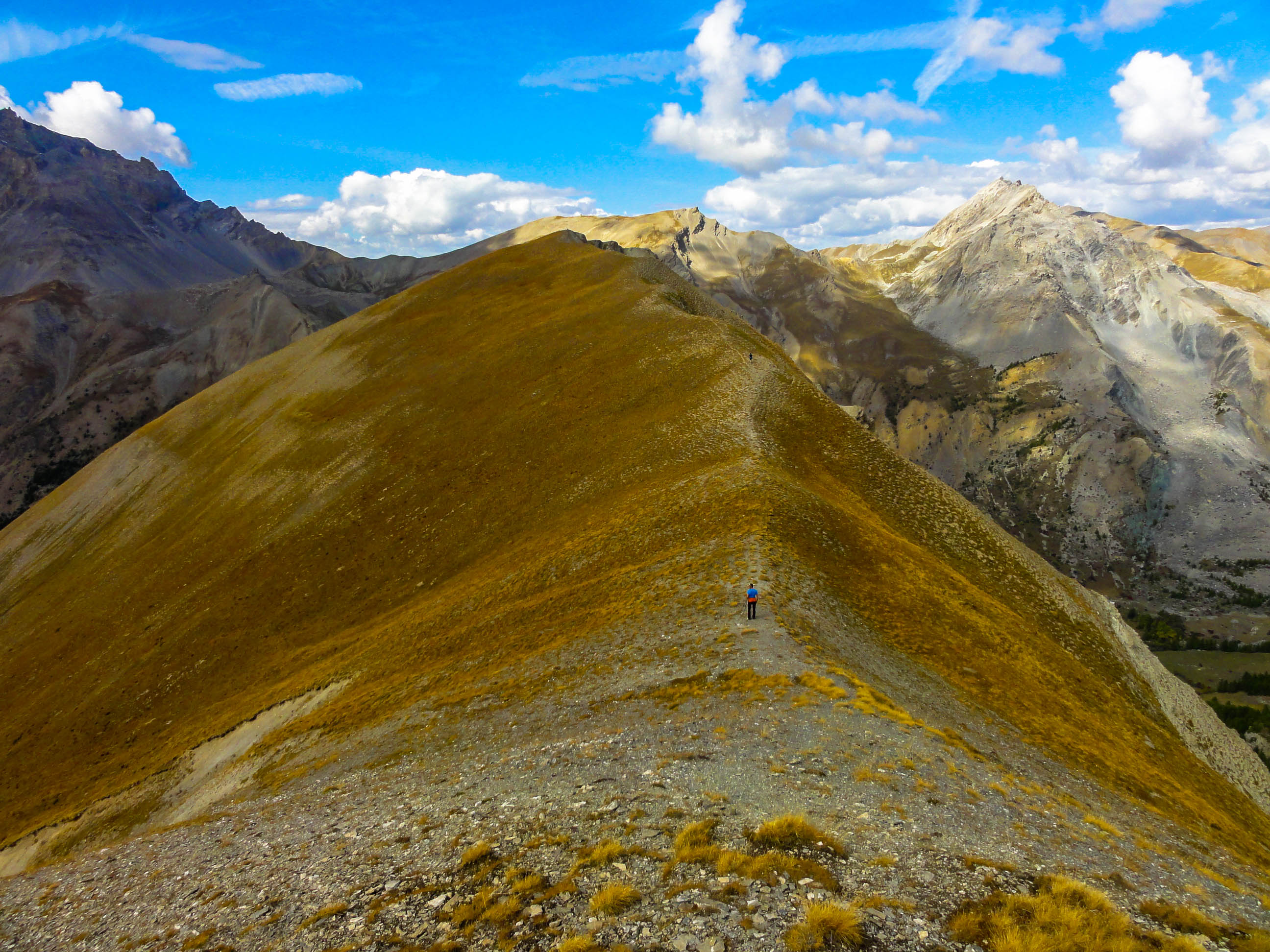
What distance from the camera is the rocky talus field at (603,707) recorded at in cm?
1144

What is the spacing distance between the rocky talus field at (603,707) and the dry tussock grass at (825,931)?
50mm

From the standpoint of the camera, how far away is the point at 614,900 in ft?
34.5

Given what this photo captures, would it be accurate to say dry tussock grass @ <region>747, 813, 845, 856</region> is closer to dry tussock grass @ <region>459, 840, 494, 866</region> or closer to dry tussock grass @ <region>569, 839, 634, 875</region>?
dry tussock grass @ <region>569, 839, 634, 875</region>

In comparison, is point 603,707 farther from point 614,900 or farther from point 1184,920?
point 1184,920

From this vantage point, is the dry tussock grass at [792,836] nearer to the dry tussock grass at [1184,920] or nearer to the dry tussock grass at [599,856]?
the dry tussock grass at [599,856]

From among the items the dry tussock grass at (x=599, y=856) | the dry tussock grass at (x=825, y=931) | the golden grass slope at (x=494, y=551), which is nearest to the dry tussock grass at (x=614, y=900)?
the dry tussock grass at (x=599, y=856)

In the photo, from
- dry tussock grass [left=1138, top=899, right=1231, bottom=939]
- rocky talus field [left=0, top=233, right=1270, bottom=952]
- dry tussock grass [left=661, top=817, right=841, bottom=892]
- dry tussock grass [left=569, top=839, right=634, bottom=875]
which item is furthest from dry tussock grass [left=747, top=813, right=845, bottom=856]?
dry tussock grass [left=1138, top=899, right=1231, bottom=939]

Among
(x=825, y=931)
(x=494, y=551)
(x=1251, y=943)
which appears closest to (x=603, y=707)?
(x=825, y=931)

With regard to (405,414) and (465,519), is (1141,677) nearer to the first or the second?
(465,519)

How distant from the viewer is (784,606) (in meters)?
23.6

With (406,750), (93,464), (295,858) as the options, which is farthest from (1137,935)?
(93,464)

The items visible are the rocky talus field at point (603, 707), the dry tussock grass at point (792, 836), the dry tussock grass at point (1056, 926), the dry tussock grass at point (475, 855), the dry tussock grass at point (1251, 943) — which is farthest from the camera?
the dry tussock grass at point (475, 855)

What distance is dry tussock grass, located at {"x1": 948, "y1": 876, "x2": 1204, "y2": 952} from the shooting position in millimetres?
9391

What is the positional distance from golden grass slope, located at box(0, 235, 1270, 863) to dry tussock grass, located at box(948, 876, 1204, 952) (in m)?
11.1
